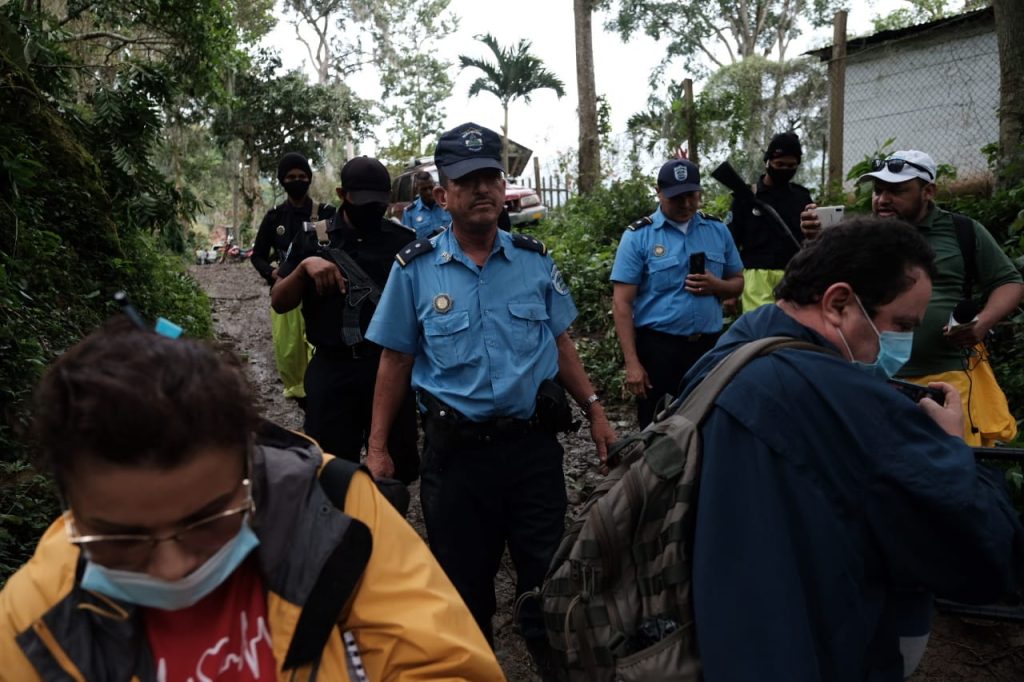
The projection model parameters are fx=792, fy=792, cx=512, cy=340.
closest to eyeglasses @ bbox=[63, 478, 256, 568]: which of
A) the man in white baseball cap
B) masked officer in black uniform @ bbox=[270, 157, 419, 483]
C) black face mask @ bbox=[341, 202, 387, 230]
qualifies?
masked officer in black uniform @ bbox=[270, 157, 419, 483]

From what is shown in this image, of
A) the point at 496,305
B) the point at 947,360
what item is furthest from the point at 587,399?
the point at 947,360

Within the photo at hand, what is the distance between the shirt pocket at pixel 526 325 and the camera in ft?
10.2

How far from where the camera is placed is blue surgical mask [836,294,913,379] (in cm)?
198

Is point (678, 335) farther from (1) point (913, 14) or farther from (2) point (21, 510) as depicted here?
(1) point (913, 14)

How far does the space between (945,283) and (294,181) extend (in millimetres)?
4762

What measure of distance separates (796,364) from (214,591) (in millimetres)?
1301

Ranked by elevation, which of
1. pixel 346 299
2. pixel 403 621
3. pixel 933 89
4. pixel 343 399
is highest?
pixel 933 89

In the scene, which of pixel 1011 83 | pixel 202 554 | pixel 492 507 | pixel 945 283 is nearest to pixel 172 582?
pixel 202 554

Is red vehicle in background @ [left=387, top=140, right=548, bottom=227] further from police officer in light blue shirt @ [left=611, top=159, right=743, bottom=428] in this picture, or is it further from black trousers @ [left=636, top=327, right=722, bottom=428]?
black trousers @ [left=636, top=327, right=722, bottom=428]

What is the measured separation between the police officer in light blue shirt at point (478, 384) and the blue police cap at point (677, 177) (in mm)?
1774

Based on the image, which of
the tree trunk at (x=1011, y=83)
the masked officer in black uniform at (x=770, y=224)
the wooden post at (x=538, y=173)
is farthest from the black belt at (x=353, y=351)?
the wooden post at (x=538, y=173)

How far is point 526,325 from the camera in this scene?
315 cm

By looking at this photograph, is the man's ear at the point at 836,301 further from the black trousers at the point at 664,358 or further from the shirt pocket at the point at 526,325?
the black trousers at the point at 664,358

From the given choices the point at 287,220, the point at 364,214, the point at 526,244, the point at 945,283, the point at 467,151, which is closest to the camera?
the point at 467,151
